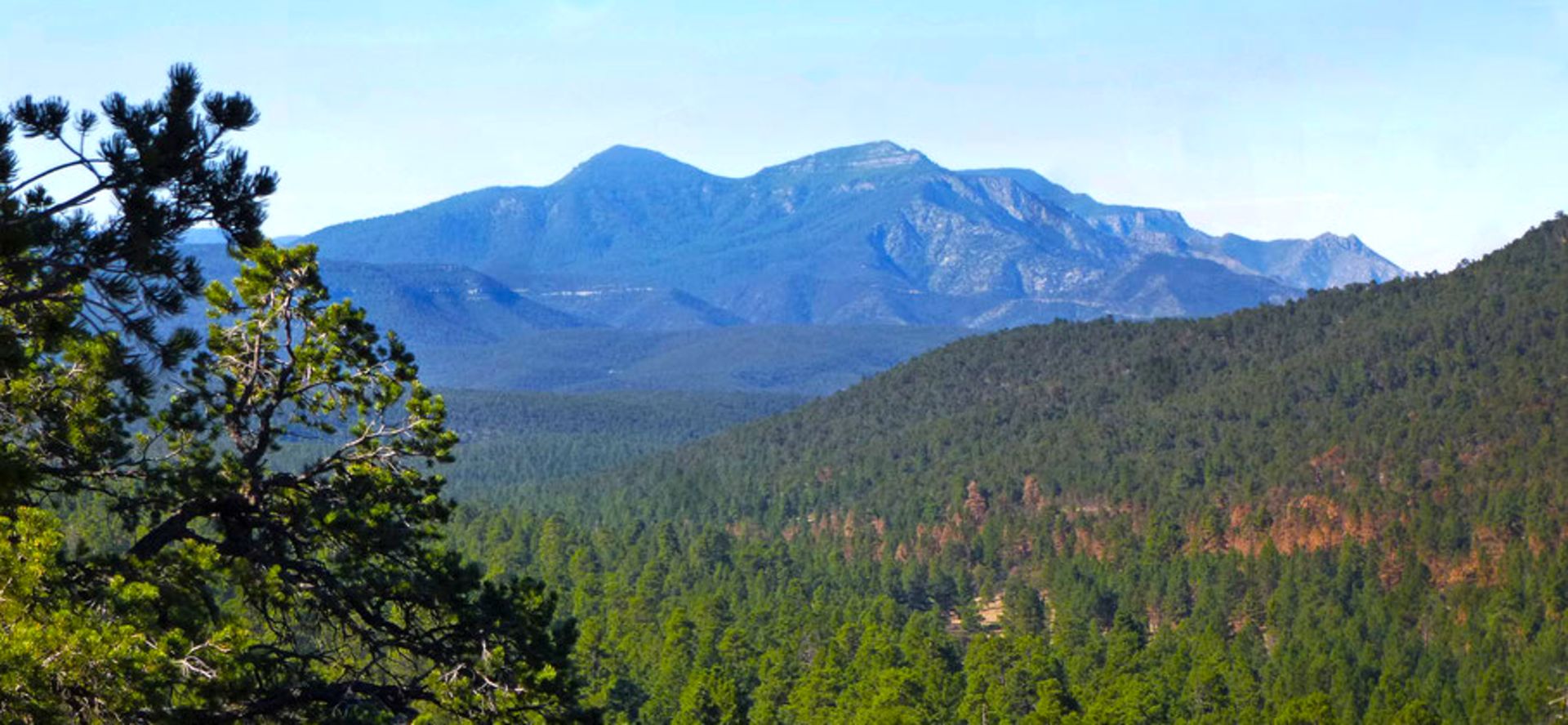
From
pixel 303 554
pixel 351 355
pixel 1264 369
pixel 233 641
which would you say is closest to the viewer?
pixel 233 641

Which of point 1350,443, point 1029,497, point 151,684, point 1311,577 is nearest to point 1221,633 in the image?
point 1311,577

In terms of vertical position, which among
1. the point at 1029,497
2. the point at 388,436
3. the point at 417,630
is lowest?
the point at 1029,497

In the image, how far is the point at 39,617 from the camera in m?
16.1

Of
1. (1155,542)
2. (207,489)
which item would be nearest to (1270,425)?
(1155,542)

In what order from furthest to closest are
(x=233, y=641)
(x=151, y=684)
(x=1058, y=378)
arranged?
1. (x=1058, y=378)
2. (x=233, y=641)
3. (x=151, y=684)

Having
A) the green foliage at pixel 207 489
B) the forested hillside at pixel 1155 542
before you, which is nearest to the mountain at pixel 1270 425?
Result: the forested hillside at pixel 1155 542

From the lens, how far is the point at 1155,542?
128m

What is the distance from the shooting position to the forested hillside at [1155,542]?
71.0 meters

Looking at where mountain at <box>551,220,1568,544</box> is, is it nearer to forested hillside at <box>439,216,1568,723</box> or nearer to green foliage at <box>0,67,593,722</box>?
forested hillside at <box>439,216,1568,723</box>

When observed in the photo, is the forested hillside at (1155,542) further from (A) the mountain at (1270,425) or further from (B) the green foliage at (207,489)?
(B) the green foliage at (207,489)

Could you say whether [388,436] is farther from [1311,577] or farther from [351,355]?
[1311,577]

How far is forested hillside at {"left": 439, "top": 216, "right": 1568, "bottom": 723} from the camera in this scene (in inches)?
2795

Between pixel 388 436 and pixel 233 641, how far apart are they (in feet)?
17.0

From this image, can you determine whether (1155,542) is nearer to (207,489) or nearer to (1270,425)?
(1270,425)
